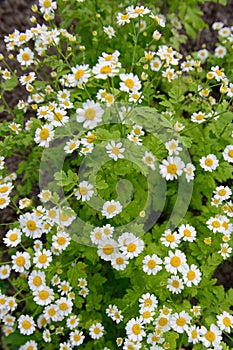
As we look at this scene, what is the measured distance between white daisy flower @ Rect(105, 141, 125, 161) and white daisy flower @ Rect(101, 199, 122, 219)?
244mm

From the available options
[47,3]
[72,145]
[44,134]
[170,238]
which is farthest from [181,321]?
[47,3]

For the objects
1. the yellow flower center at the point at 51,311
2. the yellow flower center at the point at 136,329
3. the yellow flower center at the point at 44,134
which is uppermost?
the yellow flower center at the point at 44,134

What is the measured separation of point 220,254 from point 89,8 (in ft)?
6.22

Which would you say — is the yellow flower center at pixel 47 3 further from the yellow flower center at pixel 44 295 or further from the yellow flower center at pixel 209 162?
the yellow flower center at pixel 44 295

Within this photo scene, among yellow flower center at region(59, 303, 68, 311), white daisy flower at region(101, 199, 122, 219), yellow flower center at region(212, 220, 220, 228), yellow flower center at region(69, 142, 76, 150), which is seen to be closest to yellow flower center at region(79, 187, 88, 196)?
white daisy flower at region(101, 199, 122, 219)

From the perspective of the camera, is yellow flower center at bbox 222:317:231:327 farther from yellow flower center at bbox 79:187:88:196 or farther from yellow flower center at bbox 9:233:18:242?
yellow flower center at bbox 9:233:18:242

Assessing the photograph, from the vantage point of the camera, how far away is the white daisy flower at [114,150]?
2322 millimetres

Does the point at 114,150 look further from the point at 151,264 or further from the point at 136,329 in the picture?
the point at 136,329

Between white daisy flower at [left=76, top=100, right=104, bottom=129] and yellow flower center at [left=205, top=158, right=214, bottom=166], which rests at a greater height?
white daisy flower at [left=76, top=100, right=104, bottom=129]

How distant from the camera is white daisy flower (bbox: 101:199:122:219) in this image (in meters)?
2.37

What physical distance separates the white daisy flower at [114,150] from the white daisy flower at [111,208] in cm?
24

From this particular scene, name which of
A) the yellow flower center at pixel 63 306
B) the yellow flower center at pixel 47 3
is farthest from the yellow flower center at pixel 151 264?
the yellow flower center at pixel 47 3

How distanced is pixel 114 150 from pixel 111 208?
12.2 inches

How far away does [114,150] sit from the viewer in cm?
235
